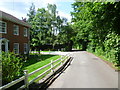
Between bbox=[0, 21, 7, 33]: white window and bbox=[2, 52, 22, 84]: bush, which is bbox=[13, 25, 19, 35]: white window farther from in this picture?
bbox=[2, 52, 22, 84]: bush

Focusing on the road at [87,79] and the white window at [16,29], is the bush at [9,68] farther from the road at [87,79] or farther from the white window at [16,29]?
the white window at [16,29]

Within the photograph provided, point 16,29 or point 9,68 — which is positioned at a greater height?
point 16,29

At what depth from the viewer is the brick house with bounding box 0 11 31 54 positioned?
1445cm

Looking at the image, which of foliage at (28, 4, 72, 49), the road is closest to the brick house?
the road

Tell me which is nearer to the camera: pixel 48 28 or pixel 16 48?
pixel 16 48

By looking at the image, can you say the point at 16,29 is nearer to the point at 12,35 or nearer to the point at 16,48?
the point at 12,35

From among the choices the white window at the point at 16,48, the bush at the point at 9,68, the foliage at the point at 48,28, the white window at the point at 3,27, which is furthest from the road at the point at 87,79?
the foliage at the point at 48,28

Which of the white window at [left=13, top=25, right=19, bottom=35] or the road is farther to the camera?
the white window at [left=13, top=25, right=19, bottom=35]

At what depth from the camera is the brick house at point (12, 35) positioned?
1445 cm

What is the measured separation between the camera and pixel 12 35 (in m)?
16.1

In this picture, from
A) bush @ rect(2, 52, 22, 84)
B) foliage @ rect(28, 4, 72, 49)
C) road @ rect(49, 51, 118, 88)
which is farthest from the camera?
foliage @ rect(28, 4, 72, 49)

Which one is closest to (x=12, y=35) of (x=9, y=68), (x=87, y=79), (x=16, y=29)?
(x=16, y=29)

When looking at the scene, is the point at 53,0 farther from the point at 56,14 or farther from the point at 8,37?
the point at 56,14

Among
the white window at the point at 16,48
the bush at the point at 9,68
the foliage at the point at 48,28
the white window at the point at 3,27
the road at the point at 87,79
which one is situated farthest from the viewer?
the foliage at the point at 48,28
